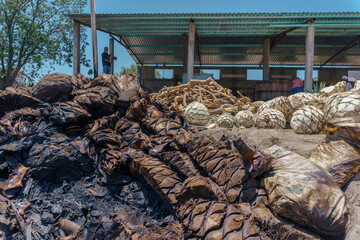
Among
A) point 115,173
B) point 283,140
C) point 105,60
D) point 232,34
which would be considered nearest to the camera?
point 115,173

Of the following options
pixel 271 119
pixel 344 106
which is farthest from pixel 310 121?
pixel 271 119

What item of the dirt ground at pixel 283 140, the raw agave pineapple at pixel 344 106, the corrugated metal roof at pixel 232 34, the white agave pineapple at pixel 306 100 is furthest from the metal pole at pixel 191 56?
the raw agave pineapple at pixel 344 106

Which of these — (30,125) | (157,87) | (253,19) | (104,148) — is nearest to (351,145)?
(104,148)

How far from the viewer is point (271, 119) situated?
2852mm

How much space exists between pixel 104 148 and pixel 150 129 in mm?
446

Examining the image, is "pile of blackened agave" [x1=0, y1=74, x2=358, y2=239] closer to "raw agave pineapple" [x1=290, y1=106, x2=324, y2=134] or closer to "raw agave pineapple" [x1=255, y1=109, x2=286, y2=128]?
"raw agave pineapple" [x1=290, y1=106, x2=324, y2=134]

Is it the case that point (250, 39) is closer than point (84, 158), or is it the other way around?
point (84, 158)

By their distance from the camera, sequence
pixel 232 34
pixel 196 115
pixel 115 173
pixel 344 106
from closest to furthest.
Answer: pixel 115 173 → pixel 344 106 → pixel 196 115 → pixel 232 34

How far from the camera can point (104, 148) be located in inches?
73.9

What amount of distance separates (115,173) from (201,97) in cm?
313

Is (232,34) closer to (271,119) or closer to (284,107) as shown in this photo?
(284,107)

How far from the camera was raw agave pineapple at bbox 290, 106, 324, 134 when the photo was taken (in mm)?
2424

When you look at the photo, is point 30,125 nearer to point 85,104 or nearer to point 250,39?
point 85,104

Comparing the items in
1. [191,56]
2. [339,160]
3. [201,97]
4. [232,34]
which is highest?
[232,34]
